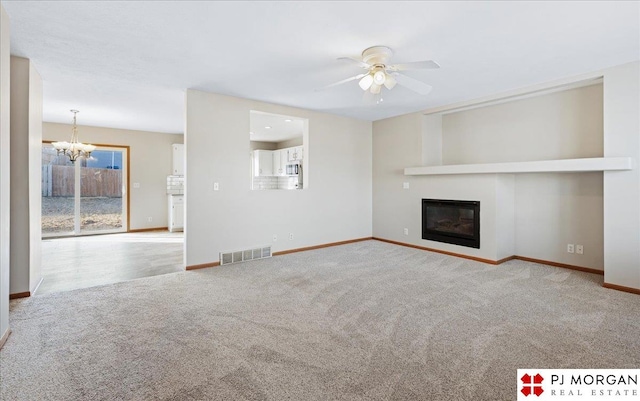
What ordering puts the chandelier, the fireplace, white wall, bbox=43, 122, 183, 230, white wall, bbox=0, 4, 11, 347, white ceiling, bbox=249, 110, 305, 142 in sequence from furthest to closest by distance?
white wall, bbox=43, 122, 183, 230 → white ceiling, bbox=249, 110, 305, 142 → the chandelier → the fireplace → white wall, bbox=0, 4, 11, 347

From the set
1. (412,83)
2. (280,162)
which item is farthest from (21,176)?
(280,162)

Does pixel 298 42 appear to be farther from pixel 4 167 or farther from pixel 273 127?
pixel 273 127

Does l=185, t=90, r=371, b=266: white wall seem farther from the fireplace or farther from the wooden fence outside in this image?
the wooden fence outside

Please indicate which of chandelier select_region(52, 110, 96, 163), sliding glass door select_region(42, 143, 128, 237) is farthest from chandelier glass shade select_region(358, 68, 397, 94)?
sliding glass door select_region(42, 143, 128, 237)

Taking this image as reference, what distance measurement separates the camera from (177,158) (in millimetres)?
8609

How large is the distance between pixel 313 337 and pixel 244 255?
9.26 ft

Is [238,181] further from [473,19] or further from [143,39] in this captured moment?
[473,19]

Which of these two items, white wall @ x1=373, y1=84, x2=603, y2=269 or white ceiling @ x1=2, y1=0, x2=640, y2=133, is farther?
white wall @ x1=373, y1=84, x2=603, y2=269

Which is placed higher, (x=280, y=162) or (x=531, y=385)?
(x=280, y=162)

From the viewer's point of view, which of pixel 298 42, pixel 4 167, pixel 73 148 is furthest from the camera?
pixel 73 148

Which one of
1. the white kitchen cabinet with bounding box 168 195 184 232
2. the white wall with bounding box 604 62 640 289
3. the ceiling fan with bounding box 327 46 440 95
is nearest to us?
the ceiling fan with bounding box 327 46 440 95

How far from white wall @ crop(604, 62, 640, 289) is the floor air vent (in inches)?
182

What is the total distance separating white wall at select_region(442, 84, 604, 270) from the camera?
4.29m

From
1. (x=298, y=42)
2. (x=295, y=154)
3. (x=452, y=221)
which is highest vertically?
(x=298, y=42)
